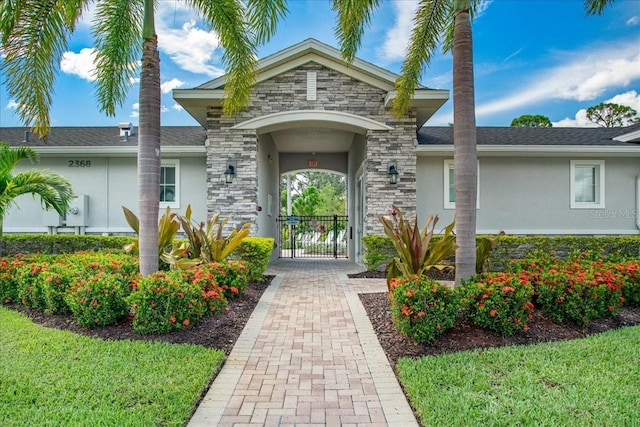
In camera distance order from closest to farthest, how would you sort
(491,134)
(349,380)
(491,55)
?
(349,380)
(491,134)
(491,55)

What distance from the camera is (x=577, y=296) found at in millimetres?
4684

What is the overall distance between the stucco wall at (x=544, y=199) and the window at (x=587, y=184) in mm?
142

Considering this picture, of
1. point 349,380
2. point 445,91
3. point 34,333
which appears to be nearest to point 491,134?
point 445,91

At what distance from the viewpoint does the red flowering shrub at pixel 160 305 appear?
13.9 ft

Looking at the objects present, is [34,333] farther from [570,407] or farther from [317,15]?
[317,15]

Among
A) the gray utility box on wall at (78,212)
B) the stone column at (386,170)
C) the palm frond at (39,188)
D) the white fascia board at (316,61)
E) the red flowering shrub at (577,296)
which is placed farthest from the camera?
the gray utility box on wall at (78,212)

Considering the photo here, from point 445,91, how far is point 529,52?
413 inches

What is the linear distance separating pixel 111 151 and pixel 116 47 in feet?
16.9

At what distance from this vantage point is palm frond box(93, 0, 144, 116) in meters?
5.97

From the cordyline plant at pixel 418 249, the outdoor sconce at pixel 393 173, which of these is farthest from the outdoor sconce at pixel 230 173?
the cordyline plant at pixel 418 249

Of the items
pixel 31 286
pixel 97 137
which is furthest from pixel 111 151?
pixel 31 286

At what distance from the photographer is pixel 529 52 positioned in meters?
16.6

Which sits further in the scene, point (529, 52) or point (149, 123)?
point (529, 52)

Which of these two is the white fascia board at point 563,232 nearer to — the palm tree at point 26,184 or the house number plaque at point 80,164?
the palm tree at point 26,184
